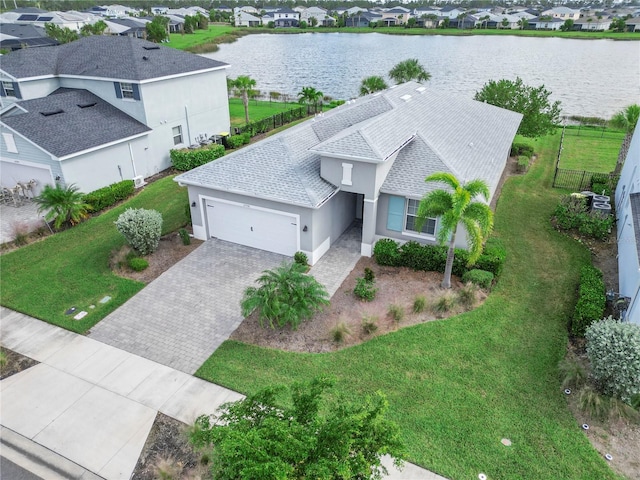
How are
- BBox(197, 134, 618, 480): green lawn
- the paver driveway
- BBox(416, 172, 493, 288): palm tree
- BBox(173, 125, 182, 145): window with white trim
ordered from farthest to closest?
BBox(173, 125, 182, 145): window with white trim
BBox(416, 172, 493, 288): palm tree
the paver driveway
BBox(197, 134, 618, 480): green lawn

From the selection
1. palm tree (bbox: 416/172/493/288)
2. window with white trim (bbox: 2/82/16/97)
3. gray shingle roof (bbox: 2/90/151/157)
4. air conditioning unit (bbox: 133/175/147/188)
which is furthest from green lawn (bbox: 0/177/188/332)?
window with white trim (bbox: 2/82/16/97)

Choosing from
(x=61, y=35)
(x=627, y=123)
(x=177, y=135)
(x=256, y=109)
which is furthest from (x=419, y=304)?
(x=61, y=35)

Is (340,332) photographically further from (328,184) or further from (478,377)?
(328,184)

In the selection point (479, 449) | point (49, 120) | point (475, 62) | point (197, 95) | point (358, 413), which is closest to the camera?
point (358, 413)

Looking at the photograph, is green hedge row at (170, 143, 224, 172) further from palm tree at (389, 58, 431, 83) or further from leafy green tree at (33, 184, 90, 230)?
palm tree at (389, 58, 431, 83)

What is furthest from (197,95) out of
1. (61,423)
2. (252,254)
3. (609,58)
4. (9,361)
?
(609,58)

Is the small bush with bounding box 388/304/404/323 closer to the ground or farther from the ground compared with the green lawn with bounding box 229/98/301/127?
closer to the ground

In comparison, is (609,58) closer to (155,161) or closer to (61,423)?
Result: (155,161)
